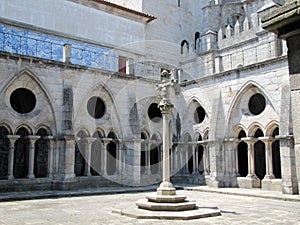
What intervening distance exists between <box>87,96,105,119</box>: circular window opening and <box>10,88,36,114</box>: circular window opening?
2.34 meters

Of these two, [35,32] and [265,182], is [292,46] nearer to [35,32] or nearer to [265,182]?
[265,182]

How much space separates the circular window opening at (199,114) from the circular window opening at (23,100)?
23.0ft

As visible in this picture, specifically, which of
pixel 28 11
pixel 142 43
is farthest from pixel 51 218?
pixel 142 43

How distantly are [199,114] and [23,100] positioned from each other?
7.48 metres

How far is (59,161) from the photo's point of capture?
12625 mm

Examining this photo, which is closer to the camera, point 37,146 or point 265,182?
point 265,182

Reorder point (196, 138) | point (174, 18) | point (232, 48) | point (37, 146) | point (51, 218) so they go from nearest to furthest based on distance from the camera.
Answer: point (51, 218)
point (37, 146)
point (196, 138)
point (232, 48)
point (174, 18)

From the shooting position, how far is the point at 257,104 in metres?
13.8

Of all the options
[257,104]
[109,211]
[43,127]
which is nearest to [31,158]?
[43,127]

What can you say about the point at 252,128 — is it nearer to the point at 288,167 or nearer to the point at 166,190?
the point at 288,167

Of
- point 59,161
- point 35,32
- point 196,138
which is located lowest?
point 59,161

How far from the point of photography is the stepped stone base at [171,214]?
6859 mm

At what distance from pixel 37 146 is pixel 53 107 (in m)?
2.79

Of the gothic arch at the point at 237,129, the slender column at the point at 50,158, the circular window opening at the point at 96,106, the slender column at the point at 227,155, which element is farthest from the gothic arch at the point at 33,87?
the gothic arch at the point at 237,129
